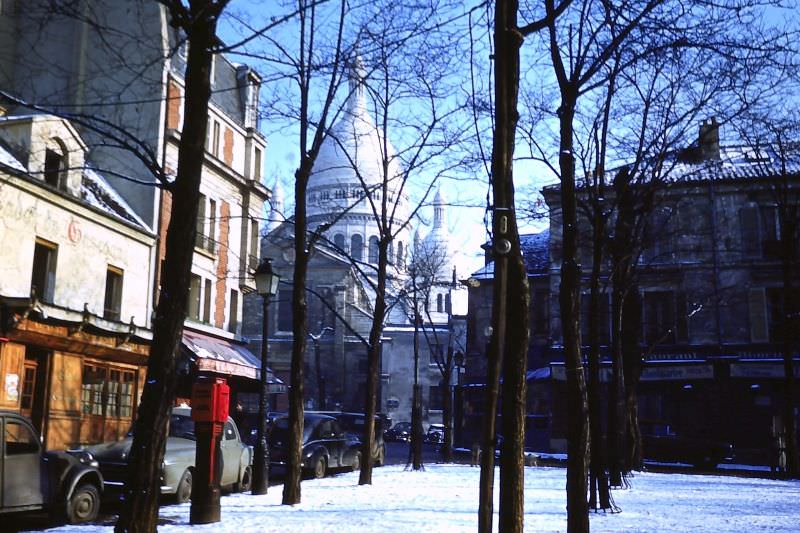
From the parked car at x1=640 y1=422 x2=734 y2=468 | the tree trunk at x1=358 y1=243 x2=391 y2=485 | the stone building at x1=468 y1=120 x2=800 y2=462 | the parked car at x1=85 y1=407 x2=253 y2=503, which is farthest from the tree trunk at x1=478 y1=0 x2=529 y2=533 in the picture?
the stone building at x1=468 y1=120 x2=800 y2=462

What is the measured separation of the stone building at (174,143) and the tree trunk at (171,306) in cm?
1474

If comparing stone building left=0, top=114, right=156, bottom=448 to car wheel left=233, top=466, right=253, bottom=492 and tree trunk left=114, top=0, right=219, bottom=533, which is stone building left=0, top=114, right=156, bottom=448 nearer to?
car wheel left=233, top=466, right=253, bottom=492

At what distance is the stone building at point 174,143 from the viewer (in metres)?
25.6

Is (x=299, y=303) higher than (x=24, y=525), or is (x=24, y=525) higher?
(x=299, y=303)

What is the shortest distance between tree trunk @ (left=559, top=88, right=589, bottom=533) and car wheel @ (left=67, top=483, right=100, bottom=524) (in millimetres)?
6389

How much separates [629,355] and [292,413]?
1754 cm

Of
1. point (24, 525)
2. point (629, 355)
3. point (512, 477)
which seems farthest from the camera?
point (629, 355)

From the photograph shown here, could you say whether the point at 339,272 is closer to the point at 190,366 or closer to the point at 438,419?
the point at 438,419

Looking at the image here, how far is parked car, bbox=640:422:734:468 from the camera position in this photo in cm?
3278

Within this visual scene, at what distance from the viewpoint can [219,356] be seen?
99.5ft

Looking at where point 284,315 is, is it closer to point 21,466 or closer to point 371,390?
point 371,390

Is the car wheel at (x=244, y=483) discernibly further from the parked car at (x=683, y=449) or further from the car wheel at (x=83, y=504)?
the parked car at (x=683, y=449)

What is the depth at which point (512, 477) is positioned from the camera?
8.15 meters

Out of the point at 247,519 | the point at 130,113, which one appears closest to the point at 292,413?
the point at 247,519
